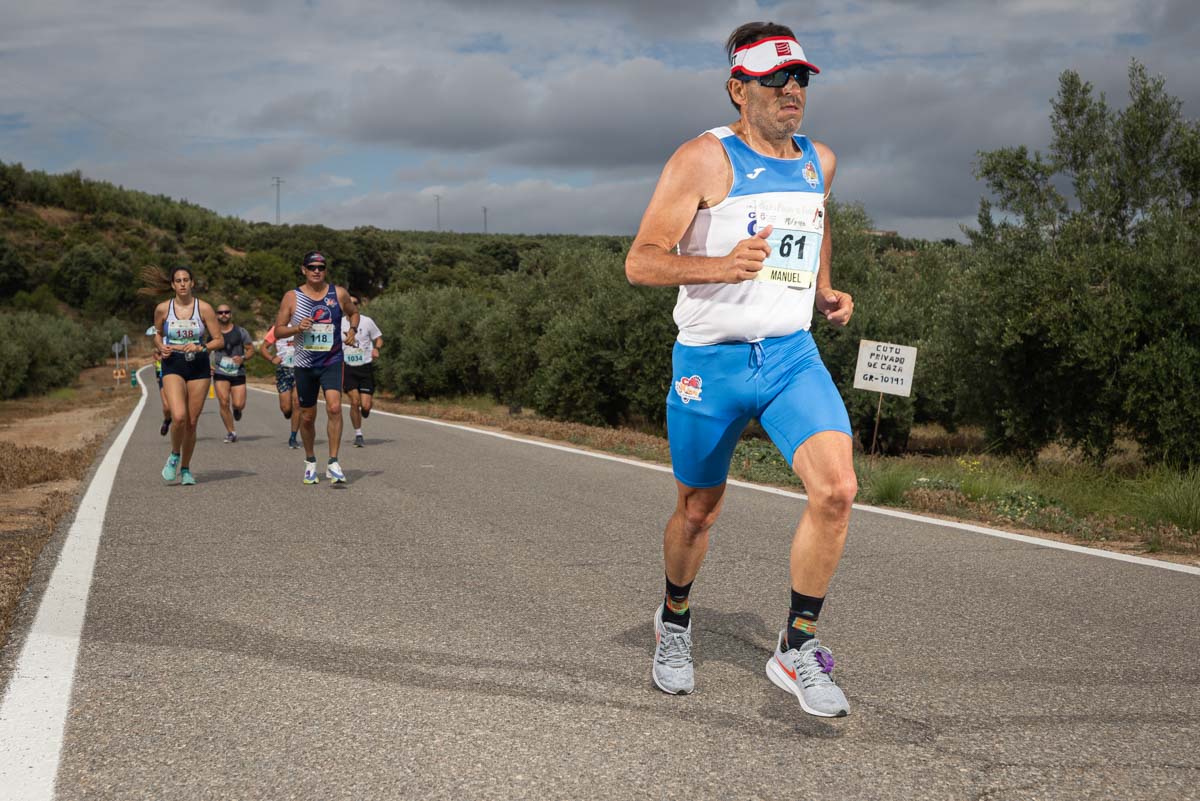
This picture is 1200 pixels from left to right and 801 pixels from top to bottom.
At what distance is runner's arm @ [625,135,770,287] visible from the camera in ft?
11.8

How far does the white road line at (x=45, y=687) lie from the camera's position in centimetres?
321

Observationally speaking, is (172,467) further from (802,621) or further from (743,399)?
(802,621)

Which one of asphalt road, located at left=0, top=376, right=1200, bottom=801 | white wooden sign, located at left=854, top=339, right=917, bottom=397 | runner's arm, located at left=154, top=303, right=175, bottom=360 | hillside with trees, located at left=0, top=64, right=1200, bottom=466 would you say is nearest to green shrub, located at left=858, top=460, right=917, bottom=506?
asphalt road, located at left=0, top=376, right=1200, bottom=801

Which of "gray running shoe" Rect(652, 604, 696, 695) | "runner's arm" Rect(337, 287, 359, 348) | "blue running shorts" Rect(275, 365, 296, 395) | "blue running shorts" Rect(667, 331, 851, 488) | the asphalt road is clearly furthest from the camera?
"blue running shorts" Rect(275, 365, 296, 395)

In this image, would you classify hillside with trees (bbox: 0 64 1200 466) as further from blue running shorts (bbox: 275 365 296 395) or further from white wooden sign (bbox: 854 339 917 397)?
blue running shorts (bbox: 275 365 296 395)

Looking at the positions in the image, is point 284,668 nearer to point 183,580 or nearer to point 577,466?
point 183,580

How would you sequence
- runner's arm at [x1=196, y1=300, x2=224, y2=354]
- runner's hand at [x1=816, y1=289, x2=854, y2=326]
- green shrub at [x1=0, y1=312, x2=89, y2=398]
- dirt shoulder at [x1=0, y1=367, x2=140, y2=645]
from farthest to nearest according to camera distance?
green shrub at [x1=0, y1=312, x2=89, y2=398], runner's arm at [x1=196, y1=300, x2=224, y2=354], dirt shoulder at [x1=0, y1=367, x2=140, y2=645], runner's hand at [x1=816, y1=289, x2=854, y2=326]

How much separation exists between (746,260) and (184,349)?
26.0 ft

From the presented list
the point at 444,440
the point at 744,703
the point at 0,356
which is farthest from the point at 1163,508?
the point at 0,356

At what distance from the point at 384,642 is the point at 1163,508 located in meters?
6.41

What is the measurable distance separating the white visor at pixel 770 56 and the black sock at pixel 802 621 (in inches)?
72.4

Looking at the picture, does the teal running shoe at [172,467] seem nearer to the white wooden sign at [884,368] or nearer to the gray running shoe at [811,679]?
the white wooden sign at [884,368]

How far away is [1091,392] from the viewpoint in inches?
567

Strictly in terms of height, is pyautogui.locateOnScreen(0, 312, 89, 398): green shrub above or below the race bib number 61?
below
